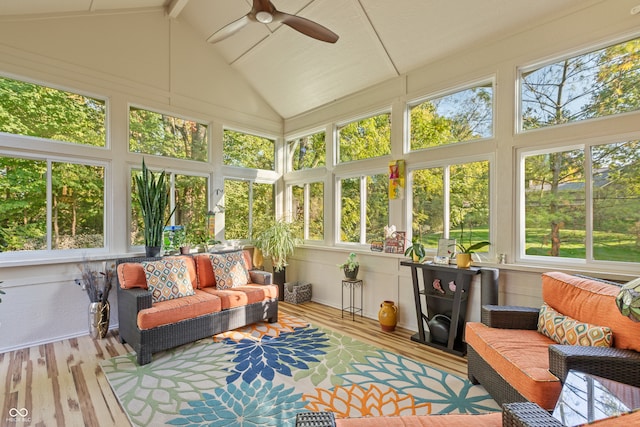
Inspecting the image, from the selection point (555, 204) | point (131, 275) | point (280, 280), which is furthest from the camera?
point (280, 280)

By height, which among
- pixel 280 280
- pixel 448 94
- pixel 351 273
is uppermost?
pixel 448 94

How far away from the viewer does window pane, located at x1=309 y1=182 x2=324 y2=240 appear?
5531mm

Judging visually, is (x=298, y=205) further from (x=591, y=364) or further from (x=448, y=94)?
(x=591, y=364)

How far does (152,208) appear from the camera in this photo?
4.18 m

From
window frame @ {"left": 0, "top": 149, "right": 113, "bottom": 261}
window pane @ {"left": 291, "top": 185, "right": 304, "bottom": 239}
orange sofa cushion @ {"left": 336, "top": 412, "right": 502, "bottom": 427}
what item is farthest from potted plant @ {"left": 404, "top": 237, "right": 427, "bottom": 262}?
window frame @ {"left": 0, "top": 149, "right": 113, "bottom": 261}

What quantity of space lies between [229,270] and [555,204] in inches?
153

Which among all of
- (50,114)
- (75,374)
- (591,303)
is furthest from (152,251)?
(591,303)

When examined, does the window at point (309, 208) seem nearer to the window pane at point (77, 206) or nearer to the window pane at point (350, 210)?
the window pane at point (350, 210)

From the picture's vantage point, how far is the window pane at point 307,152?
5.55m

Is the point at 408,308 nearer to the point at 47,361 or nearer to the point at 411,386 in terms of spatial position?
the point at 411,386

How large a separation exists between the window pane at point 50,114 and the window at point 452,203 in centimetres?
432

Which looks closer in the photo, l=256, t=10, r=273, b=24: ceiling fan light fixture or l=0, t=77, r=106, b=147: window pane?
l=256, t=10, r=273, b=24: ceiling fan light fixture

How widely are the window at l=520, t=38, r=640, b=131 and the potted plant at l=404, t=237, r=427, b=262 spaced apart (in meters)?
1.70

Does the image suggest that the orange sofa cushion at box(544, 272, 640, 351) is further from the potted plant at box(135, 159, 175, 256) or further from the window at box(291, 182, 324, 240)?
the potted plant at box(135, 159, 175, 256)
